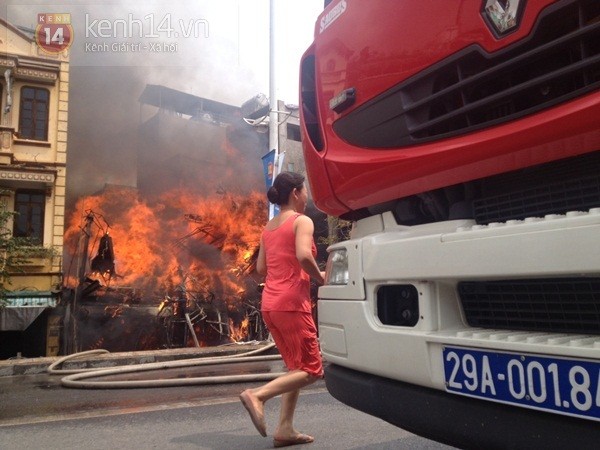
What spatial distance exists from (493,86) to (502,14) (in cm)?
22

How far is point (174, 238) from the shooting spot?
72.5 ft

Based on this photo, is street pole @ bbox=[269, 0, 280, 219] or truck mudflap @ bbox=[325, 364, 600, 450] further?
street pole @ bbox=[269, 0, 280, 219]

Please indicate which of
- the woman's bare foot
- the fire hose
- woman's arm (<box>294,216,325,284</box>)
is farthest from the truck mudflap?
the fire hose

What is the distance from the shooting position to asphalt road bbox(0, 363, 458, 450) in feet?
Answer: 11.2

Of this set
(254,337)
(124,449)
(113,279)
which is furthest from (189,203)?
(124,449)

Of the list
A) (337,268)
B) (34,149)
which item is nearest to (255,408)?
(337,268)

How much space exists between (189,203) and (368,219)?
21413 millimetres

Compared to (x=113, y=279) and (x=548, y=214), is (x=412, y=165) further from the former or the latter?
(x=113, y=279)

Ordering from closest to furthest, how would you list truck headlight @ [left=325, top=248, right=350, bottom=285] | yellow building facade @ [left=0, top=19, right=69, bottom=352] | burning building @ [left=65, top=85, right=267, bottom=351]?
truck headlight @ [left=325, top=248, right=350, bottom=285], yellow building facade @ [left=0, top=19, right=69, bottom=352], burning building @ [left=65, top=85, right=267, bottom=351]

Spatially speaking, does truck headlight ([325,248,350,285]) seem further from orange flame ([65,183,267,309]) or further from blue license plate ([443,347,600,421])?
orange flame ([65,183,267,309])

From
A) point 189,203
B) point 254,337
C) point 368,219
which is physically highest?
point 189,203

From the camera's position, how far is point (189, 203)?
23219 millimetres

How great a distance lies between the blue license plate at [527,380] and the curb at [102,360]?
720 cm

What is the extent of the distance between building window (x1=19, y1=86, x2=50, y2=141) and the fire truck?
17.9m
